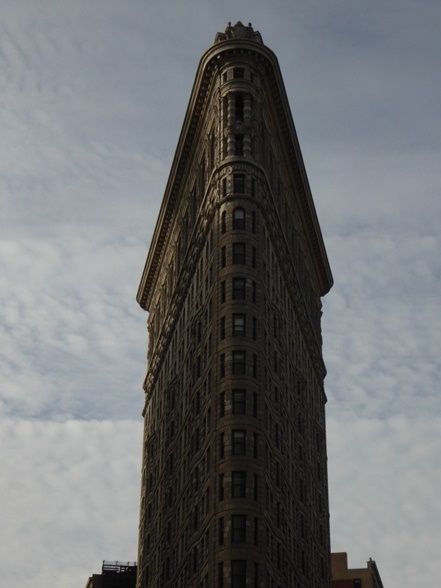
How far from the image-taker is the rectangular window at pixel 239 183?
4801 inches

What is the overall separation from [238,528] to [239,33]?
6192 cm

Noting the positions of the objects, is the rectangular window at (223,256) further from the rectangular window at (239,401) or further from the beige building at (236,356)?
the rectangular window at (239,401)

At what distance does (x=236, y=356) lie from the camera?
111 meters

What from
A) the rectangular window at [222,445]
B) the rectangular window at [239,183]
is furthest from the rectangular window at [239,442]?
the rectangular window at [239,183]

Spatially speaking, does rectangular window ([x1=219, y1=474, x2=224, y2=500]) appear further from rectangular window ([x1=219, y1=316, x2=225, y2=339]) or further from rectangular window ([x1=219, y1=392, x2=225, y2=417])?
rectangular window ([x1=219, y1=316, x2=225, y2=339])

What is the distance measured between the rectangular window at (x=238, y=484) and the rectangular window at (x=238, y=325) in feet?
49.0

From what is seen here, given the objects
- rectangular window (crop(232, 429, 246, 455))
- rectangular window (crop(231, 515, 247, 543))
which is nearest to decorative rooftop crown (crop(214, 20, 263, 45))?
rectangular window (crop(232, 429, 246, 455))

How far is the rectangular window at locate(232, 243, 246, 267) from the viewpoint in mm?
117000

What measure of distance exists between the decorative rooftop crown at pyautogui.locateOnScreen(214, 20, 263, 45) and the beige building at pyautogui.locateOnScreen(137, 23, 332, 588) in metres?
0.19

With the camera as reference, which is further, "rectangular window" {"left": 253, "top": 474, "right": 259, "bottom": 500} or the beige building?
the beige building

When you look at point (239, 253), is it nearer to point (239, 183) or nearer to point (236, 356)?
point (239, 183)

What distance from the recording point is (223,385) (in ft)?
361

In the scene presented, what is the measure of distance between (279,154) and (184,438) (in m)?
38.7

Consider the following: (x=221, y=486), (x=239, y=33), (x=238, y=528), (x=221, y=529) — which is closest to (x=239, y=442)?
(x=221, y=486)
